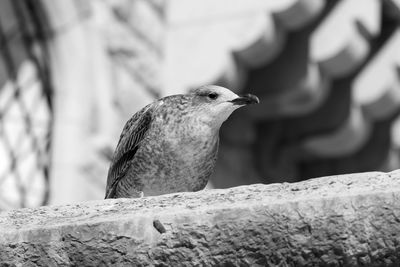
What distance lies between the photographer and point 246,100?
14.1ft

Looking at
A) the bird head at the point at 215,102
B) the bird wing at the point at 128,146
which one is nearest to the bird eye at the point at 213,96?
the bird head at the point at 215,102

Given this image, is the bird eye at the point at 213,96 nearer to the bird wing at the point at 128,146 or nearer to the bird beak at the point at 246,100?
the bird beak at the point at 246,100

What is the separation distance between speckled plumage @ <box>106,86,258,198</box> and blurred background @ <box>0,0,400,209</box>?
2.60 metres

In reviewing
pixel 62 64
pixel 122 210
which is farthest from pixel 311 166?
pixel 122 210

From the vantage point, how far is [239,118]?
29.2ft

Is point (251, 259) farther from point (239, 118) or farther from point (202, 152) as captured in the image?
point (239, 118)

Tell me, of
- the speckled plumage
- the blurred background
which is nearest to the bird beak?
the speckled plumage

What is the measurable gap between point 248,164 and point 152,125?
15.1ft

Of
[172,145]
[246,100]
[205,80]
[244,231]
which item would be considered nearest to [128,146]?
[172,145]

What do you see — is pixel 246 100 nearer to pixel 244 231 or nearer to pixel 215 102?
pixel 215 102

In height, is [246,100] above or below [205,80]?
below

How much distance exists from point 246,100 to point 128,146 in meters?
0.48

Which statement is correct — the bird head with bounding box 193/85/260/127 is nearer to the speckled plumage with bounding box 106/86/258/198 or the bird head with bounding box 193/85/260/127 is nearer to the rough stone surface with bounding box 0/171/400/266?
the speckled plumage with bounding box 106/86/258/198

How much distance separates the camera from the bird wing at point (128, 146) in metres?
4.51
